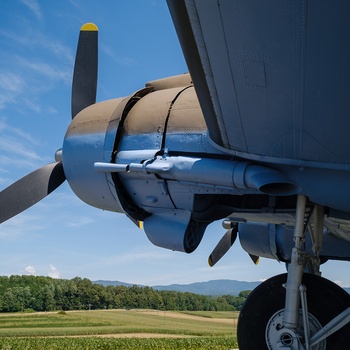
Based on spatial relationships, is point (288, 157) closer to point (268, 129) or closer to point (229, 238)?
point (268, 129)

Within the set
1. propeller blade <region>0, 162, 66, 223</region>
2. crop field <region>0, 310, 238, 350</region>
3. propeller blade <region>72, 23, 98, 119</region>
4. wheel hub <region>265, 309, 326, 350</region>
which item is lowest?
crop field <region>0, 310, 238, 350</region>

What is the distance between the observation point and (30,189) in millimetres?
7852

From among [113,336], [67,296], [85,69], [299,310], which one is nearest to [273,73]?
[299,310]

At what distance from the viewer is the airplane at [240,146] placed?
4195 millimetres

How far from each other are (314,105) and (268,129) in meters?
0.69

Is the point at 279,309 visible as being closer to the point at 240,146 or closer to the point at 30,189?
the point at 240,146

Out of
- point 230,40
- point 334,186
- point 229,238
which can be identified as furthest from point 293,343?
point 229,238

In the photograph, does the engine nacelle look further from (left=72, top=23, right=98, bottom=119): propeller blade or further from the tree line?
the tree line

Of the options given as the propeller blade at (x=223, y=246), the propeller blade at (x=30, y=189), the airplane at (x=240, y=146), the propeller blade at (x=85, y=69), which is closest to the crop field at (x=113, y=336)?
the propeller blade at (x=223, y=246)


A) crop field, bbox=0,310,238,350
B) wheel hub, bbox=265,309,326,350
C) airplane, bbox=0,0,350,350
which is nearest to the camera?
airplane, bbox=0,0,350,350

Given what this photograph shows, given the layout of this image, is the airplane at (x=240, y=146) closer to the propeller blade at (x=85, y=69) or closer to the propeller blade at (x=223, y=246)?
the propeller blade at (x=85, y=69)

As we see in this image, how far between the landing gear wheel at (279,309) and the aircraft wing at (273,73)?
1963mm

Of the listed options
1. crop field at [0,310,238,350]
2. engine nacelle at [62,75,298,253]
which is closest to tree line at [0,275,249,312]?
crop field at [0,310,238,350]

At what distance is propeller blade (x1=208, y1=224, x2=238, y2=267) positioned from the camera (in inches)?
481
